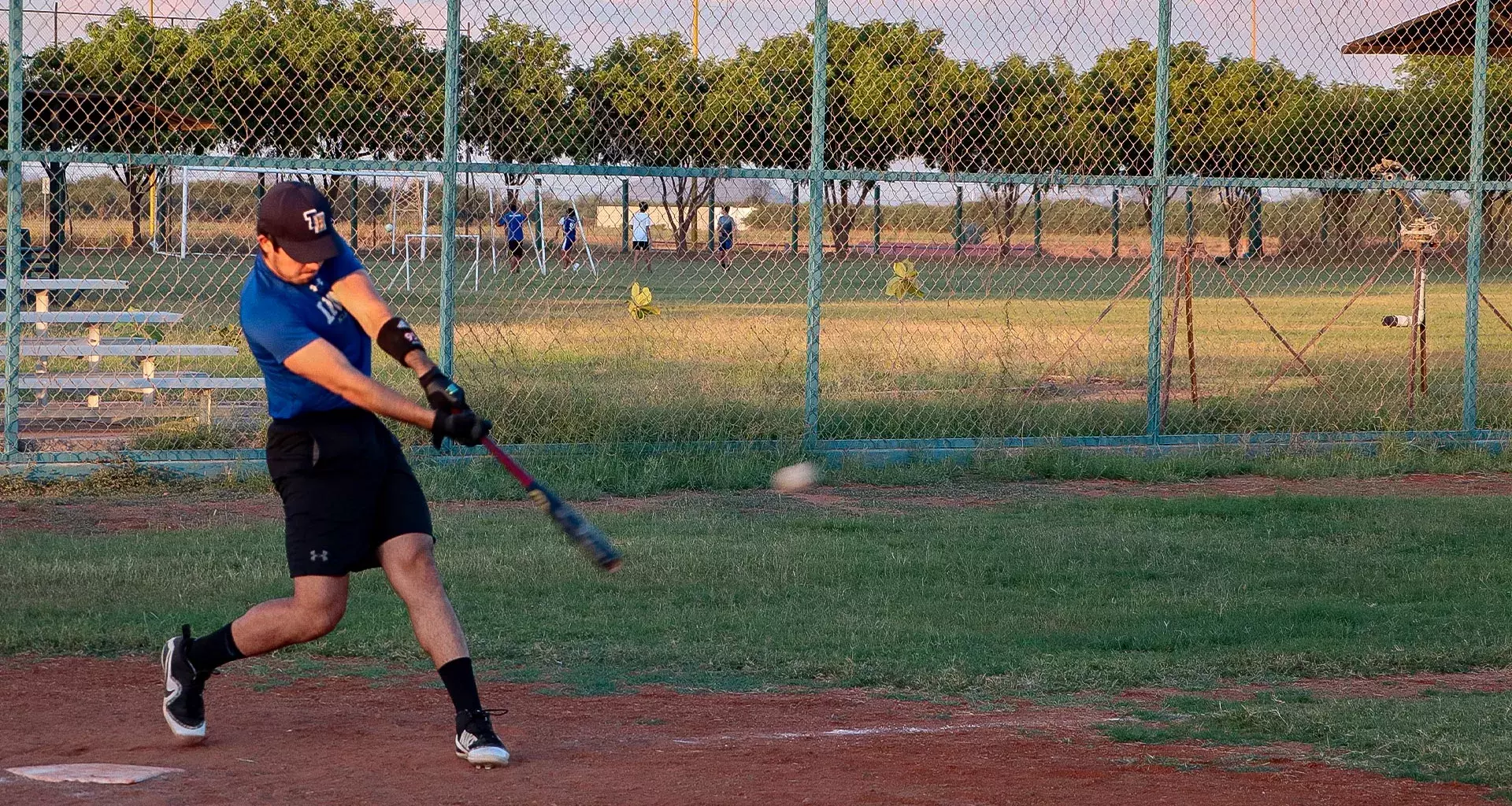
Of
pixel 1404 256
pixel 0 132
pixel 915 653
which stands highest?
pixel 0 132

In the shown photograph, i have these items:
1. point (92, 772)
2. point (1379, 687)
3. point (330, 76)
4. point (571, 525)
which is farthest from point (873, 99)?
point (92, 772)

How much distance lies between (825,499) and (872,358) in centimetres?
704

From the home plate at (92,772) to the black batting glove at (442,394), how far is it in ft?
4.45

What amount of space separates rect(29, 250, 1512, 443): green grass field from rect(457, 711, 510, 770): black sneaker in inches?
233

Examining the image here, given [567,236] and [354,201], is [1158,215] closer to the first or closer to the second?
[354,201]

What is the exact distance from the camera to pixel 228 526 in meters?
8.62

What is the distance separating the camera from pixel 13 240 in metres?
9.34

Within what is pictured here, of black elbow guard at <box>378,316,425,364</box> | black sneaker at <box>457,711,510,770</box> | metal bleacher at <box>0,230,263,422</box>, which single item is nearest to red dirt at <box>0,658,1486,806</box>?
black sneaker at <box>457,711,510,770</box>

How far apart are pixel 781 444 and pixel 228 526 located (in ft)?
12.5

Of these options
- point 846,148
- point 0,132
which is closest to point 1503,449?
point 846,148

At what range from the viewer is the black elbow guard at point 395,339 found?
15.3ft

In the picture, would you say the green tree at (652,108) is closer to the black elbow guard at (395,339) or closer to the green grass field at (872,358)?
the green grass field at (872,358)

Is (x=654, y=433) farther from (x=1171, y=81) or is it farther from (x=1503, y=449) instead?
(x=1503, y=449)

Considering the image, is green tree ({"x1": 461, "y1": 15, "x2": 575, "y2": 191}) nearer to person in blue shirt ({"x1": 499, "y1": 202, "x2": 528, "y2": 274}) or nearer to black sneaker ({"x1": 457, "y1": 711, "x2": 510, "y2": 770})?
person in blue shirt ({"x1": 499, "y1": 202, "x2": 528, "y2": 274})
